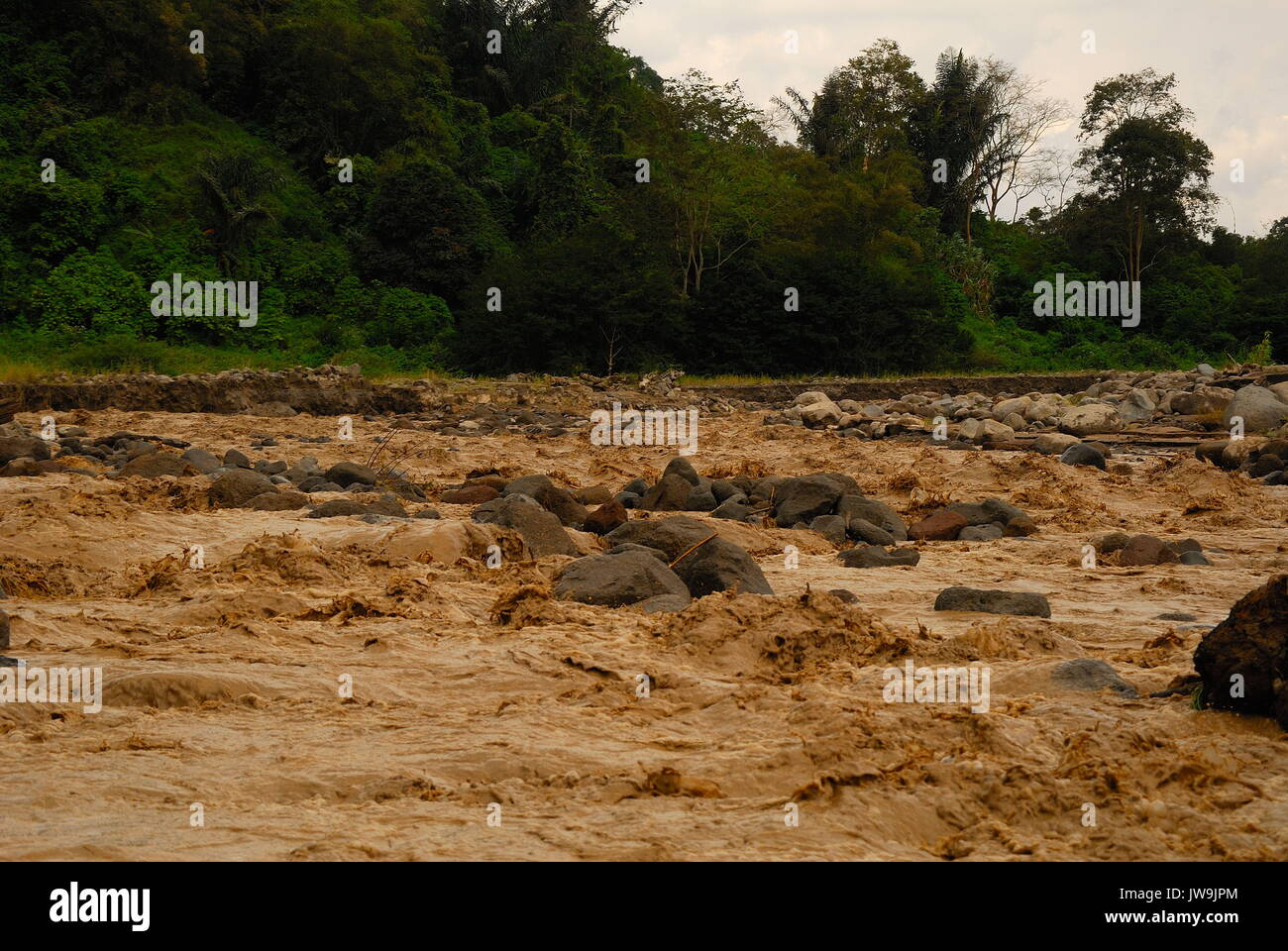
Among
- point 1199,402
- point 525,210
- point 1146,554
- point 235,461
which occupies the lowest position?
point 1146,554

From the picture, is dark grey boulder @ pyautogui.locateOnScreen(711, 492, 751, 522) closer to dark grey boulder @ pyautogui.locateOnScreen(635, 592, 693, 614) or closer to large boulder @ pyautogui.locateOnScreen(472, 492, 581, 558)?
large boulder @ pyautogui.locateOnScreen(472, 492, 581, 558)

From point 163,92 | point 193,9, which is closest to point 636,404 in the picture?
point 163,92

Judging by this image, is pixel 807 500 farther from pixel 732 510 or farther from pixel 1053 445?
pixel 1053 445

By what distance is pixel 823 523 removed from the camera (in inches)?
294

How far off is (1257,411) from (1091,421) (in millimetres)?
2000

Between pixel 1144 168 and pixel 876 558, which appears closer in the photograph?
pixel 876 558

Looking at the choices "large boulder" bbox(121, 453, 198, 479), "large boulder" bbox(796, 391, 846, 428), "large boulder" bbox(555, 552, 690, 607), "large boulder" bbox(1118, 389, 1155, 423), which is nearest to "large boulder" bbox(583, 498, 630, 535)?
"large boulder" bbox(555, 552, 690, 607)

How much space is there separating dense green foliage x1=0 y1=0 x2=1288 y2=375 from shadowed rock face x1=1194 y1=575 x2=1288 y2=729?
20.1 metres

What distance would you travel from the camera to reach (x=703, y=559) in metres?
5.41

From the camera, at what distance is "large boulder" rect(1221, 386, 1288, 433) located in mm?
14023

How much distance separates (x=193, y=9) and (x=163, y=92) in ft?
10.8

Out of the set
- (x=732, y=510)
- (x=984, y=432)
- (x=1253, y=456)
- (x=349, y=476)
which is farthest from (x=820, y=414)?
(x=349, y=476)

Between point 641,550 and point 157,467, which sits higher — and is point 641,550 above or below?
below

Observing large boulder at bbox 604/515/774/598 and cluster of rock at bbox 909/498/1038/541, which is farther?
cluster of rock at bbox 909/498/1038/541
